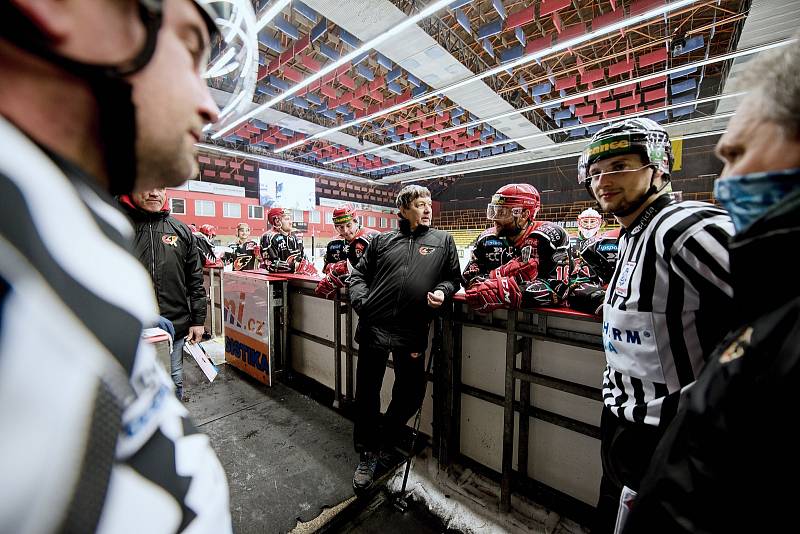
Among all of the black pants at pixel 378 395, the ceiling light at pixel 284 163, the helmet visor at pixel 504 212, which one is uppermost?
the ceiling light at pixel 284 163

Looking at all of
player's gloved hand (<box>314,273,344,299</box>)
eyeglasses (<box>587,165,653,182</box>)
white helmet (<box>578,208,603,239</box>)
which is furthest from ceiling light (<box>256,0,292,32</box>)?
white helmet (<box>578,208,603,239</box>)

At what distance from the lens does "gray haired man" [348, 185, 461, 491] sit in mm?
2391

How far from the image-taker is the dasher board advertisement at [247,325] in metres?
3.84

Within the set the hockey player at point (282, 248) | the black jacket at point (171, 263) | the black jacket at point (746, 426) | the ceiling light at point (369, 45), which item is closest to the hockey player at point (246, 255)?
the hockey player at point (282, 248)

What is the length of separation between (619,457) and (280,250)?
5912mm

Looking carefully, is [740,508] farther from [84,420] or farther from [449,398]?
[449,398]

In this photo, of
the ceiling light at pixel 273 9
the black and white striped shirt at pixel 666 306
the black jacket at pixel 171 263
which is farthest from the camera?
the ceiling light at pixel 273 9

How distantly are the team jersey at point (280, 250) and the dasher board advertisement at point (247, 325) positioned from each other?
5.64 ft

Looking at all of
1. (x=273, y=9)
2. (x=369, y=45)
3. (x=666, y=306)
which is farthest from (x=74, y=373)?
(x=369, y=45)

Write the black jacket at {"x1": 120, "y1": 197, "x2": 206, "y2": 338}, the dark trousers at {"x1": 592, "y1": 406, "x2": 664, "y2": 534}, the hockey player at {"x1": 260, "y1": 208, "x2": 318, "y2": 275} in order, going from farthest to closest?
1. the hockey player at {"x1": 260, "y1": 208, "x2": 318, "y2": 275}
2. the black jacket at {"x1": 120, "y1": 197, "x2": 206, "y2": 338}
3. the dark trousers at {"x1": 592, "y1": 406, "x2": 664, "y2": 534}

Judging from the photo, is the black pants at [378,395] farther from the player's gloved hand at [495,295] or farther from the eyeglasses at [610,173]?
the eyeglasses at [610,173]

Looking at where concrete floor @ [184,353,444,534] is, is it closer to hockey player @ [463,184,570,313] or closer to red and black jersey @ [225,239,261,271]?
hockey player @ [463,184,570,313]

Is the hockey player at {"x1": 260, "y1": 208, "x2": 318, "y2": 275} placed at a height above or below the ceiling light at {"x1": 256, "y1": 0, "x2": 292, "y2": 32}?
below

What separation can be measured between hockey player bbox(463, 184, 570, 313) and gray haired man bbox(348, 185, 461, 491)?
35 cm
